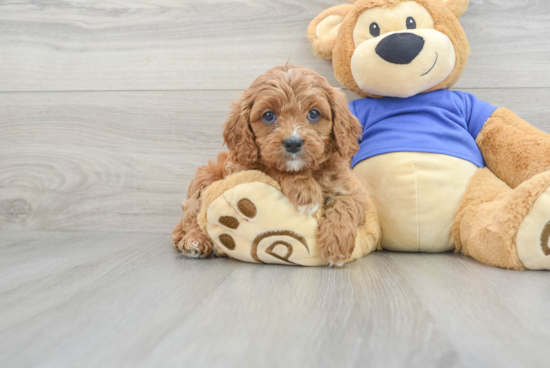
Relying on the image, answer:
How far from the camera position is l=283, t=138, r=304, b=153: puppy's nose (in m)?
1.05

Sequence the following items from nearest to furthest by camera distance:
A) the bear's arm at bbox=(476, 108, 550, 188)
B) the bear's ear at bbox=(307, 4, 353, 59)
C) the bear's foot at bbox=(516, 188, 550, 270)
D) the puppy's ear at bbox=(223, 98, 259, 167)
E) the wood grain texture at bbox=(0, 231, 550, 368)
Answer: the wood grain texture at bbox=(0, 231, 550, 368), the bear's foot at bbox=(516, 188, 550, 270), the puppy's ear at bbox=(223, 98, 259, 167), the bear's arm at bbox=(476, 108, 550, 188), the bear's ear at bbox=(307, 4, 353, 59)

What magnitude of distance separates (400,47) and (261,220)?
0.71 meters

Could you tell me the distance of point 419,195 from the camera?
1307mm

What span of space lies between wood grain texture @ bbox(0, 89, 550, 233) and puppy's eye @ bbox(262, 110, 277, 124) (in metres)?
0.70

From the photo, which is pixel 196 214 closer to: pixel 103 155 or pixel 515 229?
pixel 103 155

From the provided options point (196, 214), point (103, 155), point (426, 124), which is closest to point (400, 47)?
point (426, 124)

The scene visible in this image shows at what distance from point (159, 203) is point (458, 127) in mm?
1295

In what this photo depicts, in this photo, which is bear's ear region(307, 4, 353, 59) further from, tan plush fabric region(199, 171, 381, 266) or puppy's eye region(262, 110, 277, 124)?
tan plush fabric region(199, 171, 381, 266)

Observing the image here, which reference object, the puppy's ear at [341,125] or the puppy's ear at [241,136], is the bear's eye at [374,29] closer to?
the puppy's ear at [341,125]

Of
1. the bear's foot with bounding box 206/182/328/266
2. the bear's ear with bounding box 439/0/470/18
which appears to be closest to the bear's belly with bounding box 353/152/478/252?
the bear's foot with bounding box 206/182/328/266

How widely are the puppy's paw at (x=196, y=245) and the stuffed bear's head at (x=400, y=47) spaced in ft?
2.52

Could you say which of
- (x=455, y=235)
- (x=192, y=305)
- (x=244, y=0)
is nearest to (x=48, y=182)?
(x=244, y=0)

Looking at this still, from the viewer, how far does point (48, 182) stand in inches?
75.3

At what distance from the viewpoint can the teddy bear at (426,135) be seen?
4.26 feet
